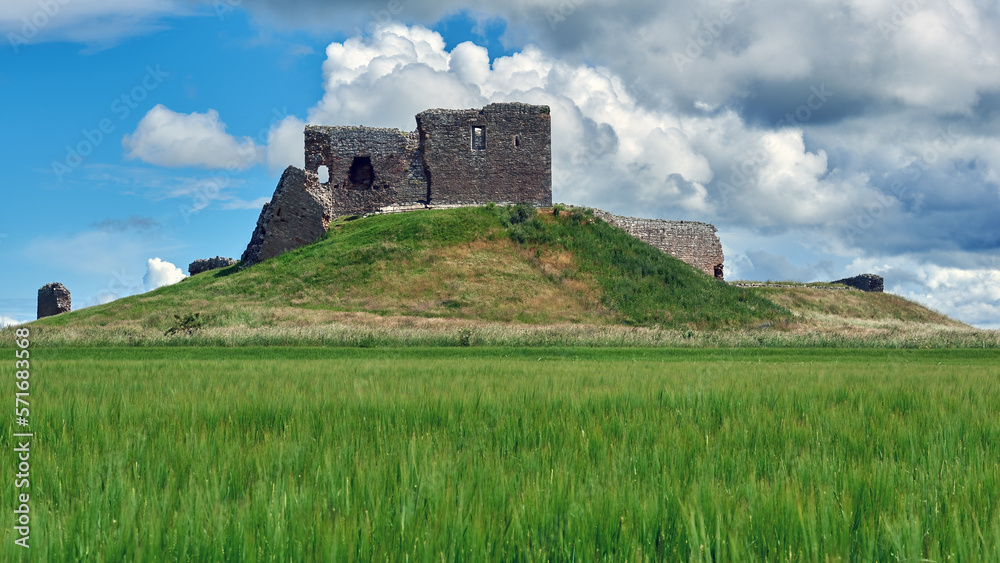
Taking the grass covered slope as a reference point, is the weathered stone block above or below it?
above

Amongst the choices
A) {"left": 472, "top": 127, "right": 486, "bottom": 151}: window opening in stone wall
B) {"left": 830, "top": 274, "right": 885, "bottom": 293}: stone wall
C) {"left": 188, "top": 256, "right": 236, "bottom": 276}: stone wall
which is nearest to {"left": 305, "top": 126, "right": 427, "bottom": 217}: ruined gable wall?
{"left": 472, "top": 127, "right": 486, "bottom": 151}: window opening in stone wall

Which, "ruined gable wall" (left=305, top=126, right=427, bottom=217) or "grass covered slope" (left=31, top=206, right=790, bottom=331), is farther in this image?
"ruined gable wall" (left=305, top=126, right=427, bottom=217)

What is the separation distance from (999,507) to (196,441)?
4053 millimetres

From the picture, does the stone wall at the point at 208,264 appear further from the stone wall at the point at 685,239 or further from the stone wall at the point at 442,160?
the stone wall at the point at 685,239

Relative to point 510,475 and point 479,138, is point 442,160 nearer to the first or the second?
point 479,138

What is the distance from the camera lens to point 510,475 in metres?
3.04

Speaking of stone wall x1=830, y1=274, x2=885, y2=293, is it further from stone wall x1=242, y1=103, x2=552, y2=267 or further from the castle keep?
stone wall x1=242, y1=103, x2=552, y2=267

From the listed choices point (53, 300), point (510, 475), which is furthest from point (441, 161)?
point (510, 475)

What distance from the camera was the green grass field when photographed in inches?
87.4

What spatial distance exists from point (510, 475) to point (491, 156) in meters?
40.9

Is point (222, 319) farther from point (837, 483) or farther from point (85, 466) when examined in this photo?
point (837, 483)

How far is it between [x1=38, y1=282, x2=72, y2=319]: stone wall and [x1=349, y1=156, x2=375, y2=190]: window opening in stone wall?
2062cm

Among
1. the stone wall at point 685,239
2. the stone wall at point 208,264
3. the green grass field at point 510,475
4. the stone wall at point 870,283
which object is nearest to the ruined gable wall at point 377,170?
the stone wall at point 208,264

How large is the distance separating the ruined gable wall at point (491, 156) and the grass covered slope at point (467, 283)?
4.45 meters
